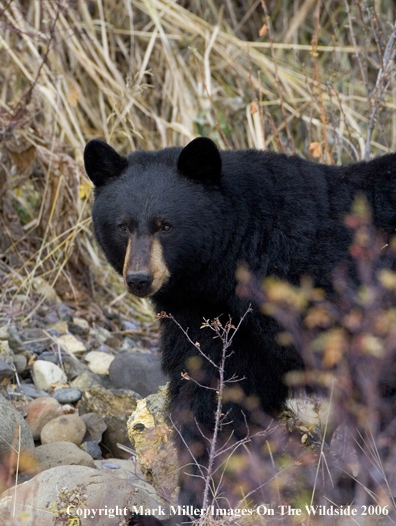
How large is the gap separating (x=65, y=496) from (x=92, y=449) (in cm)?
133

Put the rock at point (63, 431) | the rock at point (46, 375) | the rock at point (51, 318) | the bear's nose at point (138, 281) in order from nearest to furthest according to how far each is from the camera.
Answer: the bear's nose at point (138, 281), the rock at point (63, 431), the rock at point (46, 375), the rock at point (51, 318)

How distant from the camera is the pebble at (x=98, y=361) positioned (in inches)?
214

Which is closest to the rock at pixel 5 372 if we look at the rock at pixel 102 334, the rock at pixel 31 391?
the rock at pixel 31 391

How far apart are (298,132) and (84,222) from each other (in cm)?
270

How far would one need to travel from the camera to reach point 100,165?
12.3ft

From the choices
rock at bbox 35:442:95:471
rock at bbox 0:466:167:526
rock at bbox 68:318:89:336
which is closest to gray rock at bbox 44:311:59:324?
rock at bbox 68:318:89:336

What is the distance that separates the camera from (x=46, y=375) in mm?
5121

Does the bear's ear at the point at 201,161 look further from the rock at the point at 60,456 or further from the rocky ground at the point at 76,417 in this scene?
the rock at the point at 60,456

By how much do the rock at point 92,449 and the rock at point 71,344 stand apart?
50.7 inches

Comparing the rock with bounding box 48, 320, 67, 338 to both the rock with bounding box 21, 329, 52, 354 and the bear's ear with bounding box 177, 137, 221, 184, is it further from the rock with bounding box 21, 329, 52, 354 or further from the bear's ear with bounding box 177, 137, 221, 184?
the bear's ear with bounding box 177, 137, 221, 184

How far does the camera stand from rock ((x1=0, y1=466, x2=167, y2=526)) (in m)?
3.03

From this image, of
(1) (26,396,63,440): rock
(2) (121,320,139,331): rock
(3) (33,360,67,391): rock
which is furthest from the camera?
(2) (121,320,139,331): rock

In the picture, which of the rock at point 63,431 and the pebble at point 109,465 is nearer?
the pebble at point 109,465

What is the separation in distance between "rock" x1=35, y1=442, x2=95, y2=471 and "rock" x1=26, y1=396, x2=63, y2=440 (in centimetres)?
39
